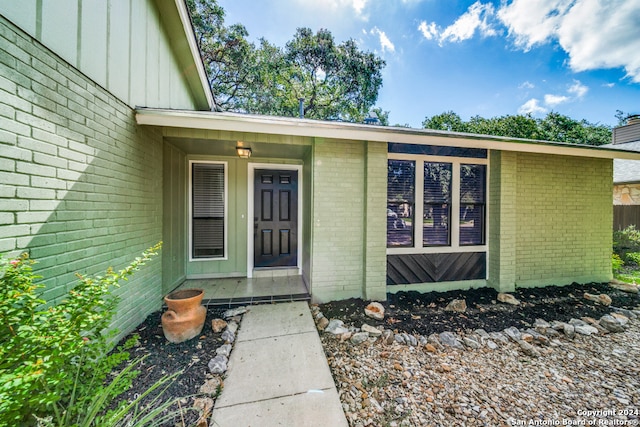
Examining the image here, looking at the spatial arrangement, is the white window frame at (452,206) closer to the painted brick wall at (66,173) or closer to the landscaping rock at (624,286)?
the landscaping rock at (624,286)

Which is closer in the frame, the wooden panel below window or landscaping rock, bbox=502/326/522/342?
landscaping rock, bbox=502/326/522/342

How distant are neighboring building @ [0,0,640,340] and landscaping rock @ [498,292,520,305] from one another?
33 cm

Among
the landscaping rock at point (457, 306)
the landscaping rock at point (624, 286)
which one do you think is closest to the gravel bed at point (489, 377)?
the landscaping rock at point (457, 306)

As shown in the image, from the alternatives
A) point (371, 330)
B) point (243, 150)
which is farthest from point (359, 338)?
point (243, 150)

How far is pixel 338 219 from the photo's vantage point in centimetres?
365

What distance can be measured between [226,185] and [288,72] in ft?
38.4

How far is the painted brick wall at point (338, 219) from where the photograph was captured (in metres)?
3.56

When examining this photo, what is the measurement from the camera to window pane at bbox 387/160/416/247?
4008mm

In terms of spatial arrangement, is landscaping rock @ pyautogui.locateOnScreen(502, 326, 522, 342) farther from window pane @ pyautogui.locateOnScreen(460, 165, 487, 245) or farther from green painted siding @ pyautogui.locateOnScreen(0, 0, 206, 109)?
green painted siding @ pyautogui.locateOnScreen(0, 0, 206, 109)

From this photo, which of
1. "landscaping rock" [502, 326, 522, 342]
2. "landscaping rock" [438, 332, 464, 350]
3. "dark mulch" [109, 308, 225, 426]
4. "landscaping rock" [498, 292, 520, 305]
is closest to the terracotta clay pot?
"dark mulch" [109, 308, 225, 426]

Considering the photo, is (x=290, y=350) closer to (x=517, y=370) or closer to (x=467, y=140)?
(x=517, y=370)

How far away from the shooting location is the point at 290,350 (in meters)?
2.50

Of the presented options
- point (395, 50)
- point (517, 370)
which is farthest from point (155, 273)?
point (395, 50)

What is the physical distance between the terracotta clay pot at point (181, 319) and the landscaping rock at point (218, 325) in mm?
169
